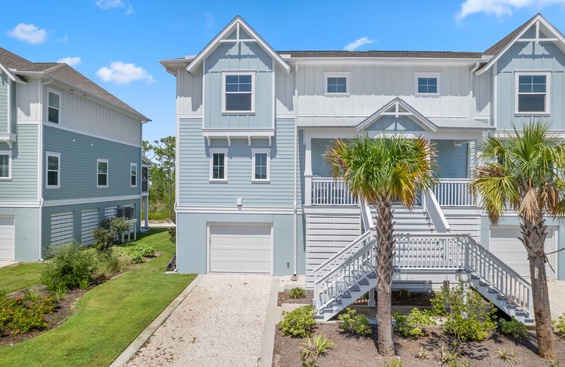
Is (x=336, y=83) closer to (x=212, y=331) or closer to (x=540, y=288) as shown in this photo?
(x=540, y=288)

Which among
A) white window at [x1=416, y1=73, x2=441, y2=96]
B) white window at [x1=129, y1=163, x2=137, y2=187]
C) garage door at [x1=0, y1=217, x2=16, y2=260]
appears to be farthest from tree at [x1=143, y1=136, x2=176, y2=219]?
white window at [x1=416, y1=73, x2=441, y2=96]

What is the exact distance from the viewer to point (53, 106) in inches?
615

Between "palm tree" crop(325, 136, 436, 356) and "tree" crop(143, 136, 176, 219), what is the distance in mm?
27325

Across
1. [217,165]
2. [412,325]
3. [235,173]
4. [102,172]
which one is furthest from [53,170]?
[412,325]

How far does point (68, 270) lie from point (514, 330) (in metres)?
12.8

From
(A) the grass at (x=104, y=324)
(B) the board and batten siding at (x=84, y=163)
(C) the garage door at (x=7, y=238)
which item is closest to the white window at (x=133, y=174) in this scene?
Answer: (B) the board and batten siding at (x=84, y=163)

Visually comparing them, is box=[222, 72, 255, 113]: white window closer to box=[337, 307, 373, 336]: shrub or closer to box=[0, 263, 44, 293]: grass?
box=[337, 307, 373, 336]: shrub

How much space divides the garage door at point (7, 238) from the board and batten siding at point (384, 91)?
49.1 feet

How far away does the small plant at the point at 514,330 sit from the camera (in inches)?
291

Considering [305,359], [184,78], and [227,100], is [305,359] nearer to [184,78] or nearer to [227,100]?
[227,100]

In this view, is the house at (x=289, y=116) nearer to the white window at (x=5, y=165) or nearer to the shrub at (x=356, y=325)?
the shrub at (x=356, y=325)

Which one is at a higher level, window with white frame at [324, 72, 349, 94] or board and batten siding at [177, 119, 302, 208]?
window with white frame at [324, 72, 349, 94]

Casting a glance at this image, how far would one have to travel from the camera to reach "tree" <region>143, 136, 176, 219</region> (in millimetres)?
31719

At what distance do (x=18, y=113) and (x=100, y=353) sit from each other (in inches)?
529
